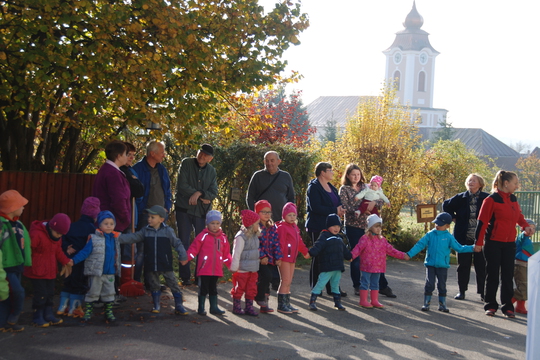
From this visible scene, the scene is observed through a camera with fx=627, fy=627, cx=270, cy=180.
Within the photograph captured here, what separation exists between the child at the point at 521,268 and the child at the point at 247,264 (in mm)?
3734

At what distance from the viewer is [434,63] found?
126m

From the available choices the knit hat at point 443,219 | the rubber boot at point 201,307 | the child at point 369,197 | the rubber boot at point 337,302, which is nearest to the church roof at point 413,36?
the child at point 369,197

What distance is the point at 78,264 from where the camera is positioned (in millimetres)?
7051

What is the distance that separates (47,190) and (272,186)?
11.7 ft

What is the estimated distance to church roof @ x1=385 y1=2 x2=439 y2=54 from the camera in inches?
4865

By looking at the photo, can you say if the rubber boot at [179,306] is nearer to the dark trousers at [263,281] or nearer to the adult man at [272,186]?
the dark trousers at [263,281]

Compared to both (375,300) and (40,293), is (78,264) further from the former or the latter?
(375,300)

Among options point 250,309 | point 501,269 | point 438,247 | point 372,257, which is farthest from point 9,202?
point 501,269

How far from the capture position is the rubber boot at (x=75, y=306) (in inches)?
278

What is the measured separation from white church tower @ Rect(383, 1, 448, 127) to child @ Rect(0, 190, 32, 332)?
121248 millimetres

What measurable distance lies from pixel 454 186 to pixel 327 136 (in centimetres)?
4499

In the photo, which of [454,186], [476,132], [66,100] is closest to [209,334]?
[66,100]

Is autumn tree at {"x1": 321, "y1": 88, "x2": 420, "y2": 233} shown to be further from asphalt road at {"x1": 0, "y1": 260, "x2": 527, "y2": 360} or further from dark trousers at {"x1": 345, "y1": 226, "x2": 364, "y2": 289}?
asphalt road at {"x1": 0, "y1": 260, "x2": 527, "y2": 360}

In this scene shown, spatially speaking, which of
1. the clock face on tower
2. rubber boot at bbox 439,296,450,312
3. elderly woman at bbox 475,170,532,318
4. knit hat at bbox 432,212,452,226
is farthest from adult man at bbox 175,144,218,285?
the clock face on tower
